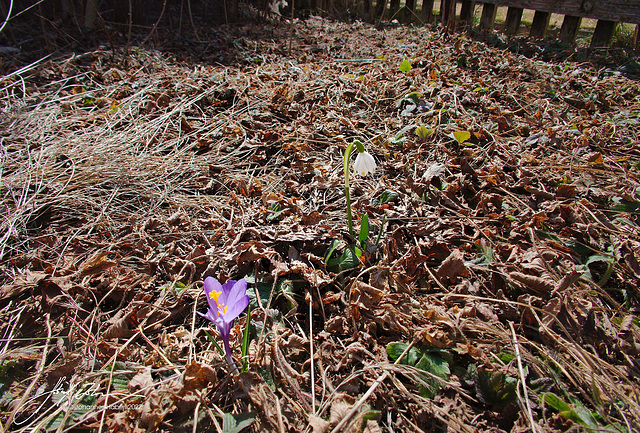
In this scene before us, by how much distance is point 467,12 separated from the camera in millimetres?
5246

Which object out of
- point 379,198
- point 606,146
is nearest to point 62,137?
point 379,198

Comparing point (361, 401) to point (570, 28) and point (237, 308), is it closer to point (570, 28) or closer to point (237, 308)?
point (237, 308)

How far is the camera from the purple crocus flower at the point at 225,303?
1044 millimetres

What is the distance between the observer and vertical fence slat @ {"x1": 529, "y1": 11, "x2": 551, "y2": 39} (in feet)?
15.2

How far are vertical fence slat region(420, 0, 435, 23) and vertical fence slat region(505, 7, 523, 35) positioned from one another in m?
1.30

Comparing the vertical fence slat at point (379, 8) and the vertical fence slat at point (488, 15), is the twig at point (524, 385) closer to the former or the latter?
the vertical fence slat at point (488, 15)

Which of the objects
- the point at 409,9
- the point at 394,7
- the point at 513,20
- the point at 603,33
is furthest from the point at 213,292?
the point at 394,7

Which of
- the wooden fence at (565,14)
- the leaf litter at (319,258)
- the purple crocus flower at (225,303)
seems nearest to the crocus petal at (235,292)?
the purple crocus flower at (225,303)

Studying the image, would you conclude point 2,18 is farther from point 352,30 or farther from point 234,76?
point 352,30

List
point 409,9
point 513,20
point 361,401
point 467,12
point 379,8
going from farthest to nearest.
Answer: point 379,8 → point 409,9 → point 467,12 → point 513,20 → point 361,401

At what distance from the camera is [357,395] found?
114 centimetres

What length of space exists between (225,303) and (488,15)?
19.0 ft

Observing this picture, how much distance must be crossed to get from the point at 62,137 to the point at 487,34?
16.9ft

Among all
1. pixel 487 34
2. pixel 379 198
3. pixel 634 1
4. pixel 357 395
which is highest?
pixel 634 1
